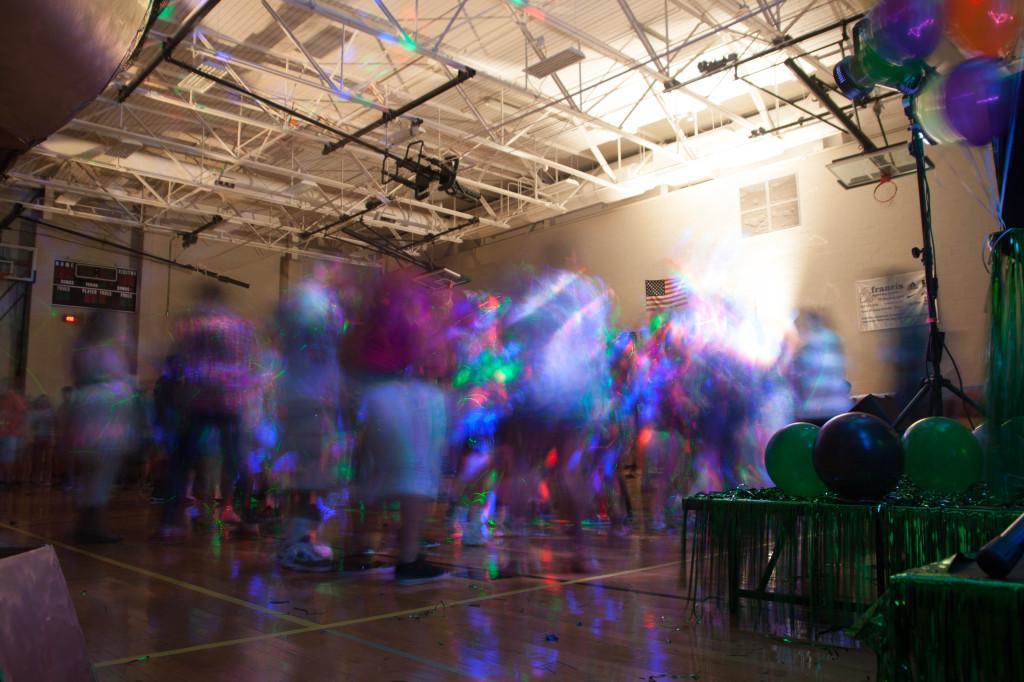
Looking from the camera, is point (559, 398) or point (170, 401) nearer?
point (559, 398)

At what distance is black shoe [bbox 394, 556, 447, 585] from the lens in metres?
2.86

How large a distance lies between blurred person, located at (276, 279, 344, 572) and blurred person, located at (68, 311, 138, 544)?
38.2 inches

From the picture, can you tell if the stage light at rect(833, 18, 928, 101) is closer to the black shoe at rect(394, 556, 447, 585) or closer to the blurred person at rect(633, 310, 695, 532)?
the black shoe at rect(394, 556, 447, 585)

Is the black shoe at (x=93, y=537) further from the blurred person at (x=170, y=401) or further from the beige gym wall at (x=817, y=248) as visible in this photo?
the beige gym wall at (x=817, y=248)

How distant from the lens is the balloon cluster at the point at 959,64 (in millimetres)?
1632

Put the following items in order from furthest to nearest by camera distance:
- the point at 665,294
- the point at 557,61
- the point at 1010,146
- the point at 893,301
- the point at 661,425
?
the point at 665,294 < the point at 893,301 < the point at 557,61 < the point at 661,425 < the point at 1010,146

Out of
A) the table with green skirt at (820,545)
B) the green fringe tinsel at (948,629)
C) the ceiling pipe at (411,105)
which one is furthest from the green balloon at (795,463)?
the ceiling pipe at (411,105)

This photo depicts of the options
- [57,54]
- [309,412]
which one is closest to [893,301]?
[309,412]

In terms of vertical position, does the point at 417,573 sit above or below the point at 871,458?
below

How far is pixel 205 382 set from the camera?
14.8ft

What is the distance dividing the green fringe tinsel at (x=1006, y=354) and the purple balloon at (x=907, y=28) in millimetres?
678

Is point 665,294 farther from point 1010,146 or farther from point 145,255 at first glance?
point 145,255

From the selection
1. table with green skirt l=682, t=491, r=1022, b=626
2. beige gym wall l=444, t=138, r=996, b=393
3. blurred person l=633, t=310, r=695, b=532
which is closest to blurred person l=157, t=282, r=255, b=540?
table with green skirt l=682, t=491, r=1022, b=626

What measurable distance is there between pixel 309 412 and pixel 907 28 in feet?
10.2
